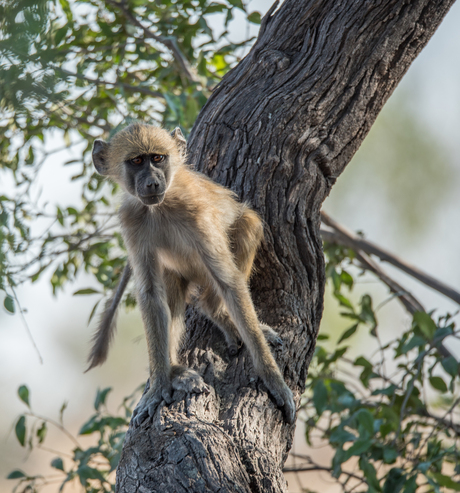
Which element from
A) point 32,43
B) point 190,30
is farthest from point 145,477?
point 190,30

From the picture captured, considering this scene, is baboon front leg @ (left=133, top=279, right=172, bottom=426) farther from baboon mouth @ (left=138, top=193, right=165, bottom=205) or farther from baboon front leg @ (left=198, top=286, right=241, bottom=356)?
baboon mouth @ (left=138, top=193, right=165, bottom=205)

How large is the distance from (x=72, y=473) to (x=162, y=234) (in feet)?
7.04

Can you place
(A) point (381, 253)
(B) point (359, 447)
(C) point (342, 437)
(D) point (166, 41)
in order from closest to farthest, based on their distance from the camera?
(B) point (359, 447)
(C) point (342, 437)
(D) point (166, 41)
(A) point (381, 253)

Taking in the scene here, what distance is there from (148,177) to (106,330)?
3.91ft

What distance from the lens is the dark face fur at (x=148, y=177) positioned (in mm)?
3248

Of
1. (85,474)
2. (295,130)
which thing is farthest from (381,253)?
(85,474)

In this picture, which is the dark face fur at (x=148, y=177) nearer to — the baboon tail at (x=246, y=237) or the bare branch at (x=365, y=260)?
the baboon tail at (x=246, y=237)

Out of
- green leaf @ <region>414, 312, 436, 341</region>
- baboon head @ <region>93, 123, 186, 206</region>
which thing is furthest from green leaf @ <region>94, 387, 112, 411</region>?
green leaf @ <region>414, 312, 436, 341</region>

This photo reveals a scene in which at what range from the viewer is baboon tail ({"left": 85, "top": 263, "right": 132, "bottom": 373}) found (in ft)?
11.9

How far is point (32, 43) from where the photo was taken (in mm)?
962

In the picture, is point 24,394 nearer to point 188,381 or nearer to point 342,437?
point 188,381

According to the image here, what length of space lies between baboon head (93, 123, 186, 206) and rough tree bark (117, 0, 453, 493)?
1.21 ft

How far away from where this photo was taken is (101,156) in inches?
146

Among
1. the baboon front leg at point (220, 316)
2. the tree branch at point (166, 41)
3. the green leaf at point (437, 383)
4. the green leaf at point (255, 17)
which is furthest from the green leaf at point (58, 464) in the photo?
the green leaf at point (255, 17)
